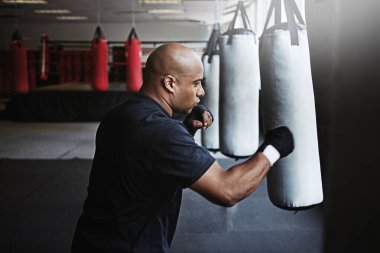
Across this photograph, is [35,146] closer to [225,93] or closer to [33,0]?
[225,93]

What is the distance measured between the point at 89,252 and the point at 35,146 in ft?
17.6

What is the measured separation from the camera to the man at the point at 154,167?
48.1 inches

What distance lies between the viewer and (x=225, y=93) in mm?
2516

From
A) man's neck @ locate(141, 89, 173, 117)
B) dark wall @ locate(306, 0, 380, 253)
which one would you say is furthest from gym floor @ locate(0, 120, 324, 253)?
dark wall @ locate(306, 0, 380, 253)

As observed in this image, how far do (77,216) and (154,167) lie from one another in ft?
7.71

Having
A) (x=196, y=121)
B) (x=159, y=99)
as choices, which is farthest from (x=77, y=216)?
(x=159, y=99)

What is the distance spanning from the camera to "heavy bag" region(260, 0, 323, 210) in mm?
1519

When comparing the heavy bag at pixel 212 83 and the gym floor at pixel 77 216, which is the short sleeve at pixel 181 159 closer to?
the gym floor at pixel 77 216

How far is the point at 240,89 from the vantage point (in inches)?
96.4

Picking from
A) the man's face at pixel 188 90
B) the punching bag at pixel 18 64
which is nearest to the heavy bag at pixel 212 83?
the man's face at pixel 188 90

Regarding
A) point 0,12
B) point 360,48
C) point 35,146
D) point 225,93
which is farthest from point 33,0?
point 360,48

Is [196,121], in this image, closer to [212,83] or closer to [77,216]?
[212,83]

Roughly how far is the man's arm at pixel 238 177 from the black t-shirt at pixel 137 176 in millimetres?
35

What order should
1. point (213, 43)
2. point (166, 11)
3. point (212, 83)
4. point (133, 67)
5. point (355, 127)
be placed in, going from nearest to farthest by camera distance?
point (355, 127), point (213, 43), point (212, 83), point (133, 67), point (166, 11)
